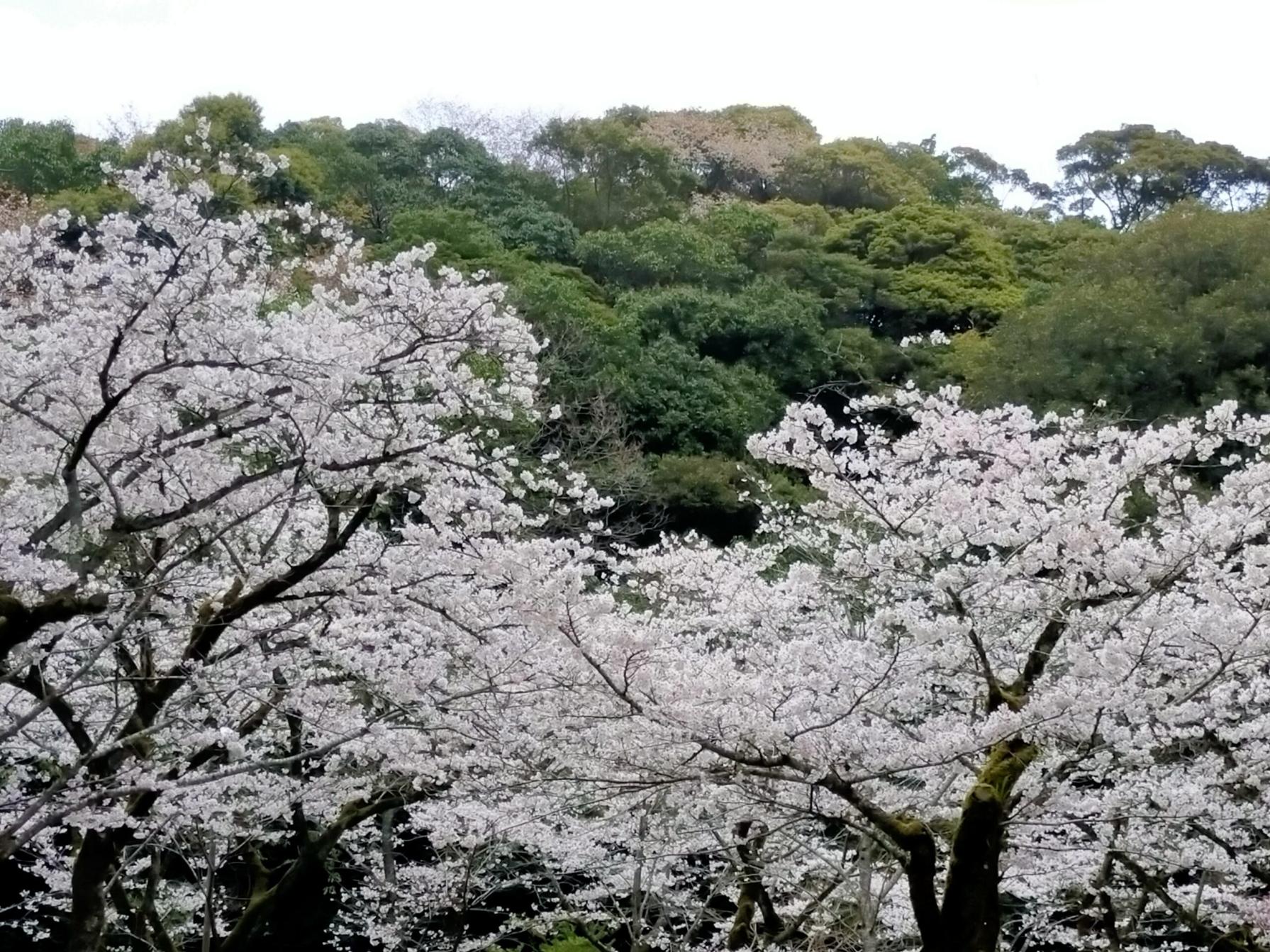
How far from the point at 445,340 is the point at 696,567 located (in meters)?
6.32

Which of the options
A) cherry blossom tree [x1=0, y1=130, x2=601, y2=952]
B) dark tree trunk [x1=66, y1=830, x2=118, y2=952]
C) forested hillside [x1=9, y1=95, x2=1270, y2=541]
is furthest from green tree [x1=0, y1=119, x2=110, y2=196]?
dark tree trunk [x1=66, y1=830, x2=118, y2=952]

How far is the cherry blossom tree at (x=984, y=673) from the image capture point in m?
4.72

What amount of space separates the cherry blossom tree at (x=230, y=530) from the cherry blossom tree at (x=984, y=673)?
2.74ft

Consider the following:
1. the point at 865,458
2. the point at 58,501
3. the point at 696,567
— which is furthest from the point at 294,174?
the point at 865,458

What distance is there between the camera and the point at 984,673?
16.6 ft

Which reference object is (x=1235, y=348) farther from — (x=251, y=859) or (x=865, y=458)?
(x=251, y=859)

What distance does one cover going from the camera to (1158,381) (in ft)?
46.9

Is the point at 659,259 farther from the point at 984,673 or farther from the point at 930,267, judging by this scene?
the point at 984,673

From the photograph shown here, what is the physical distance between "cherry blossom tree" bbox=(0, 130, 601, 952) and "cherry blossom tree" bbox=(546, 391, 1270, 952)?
0.84 meters

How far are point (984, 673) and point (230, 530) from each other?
3537 millimetres

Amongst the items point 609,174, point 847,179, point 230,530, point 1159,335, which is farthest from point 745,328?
point 230,530

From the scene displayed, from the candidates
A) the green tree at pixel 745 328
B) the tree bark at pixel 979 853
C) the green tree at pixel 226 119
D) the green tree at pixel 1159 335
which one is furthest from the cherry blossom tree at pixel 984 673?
the green tree at pixel 226 119

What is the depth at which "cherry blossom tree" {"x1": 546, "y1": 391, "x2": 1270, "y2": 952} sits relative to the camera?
15.5 ft

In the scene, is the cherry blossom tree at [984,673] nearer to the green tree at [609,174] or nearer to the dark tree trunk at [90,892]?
the dark tree trunk at [90,892]
